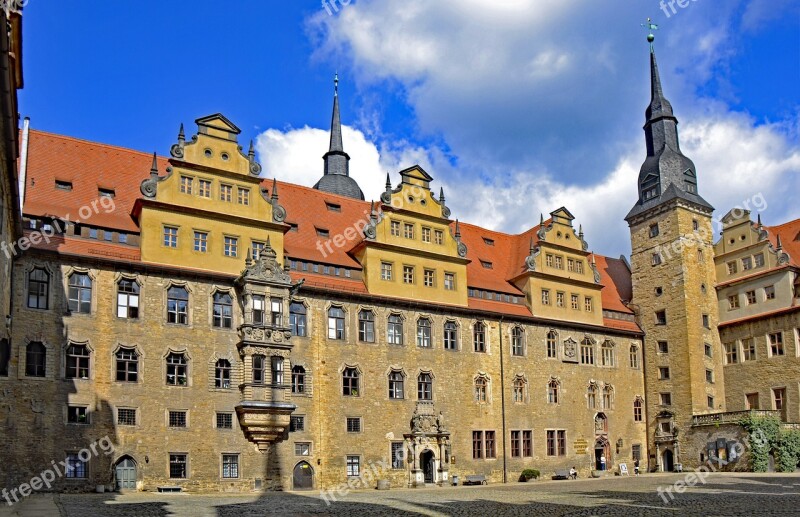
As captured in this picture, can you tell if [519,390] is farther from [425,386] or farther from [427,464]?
[427,464]

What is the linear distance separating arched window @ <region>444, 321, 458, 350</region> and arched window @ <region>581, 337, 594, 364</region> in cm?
897

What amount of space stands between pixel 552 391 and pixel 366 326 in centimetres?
1208

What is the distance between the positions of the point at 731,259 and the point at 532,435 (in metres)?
17.1

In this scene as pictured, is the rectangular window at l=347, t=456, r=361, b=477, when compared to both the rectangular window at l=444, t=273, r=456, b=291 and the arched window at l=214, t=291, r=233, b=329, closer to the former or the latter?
the arched window at l=214, t=291, r=233, b=329

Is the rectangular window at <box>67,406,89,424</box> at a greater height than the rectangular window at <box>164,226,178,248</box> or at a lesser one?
lesser

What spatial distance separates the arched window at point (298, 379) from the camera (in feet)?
119

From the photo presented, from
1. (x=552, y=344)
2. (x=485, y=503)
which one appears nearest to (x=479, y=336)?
(x=552, y=344)

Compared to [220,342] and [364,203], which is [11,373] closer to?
[220,342]

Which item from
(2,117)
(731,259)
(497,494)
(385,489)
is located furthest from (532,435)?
(2,117)

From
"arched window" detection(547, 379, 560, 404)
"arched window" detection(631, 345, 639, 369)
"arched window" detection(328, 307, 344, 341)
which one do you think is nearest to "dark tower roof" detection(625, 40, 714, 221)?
"arched window" detection(631, 345, 639, 369)

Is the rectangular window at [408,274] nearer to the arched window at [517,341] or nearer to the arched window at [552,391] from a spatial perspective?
the arched window at [517,341]

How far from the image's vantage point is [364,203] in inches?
1794

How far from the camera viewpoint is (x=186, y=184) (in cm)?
3519

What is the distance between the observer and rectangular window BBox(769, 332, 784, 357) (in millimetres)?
45312
